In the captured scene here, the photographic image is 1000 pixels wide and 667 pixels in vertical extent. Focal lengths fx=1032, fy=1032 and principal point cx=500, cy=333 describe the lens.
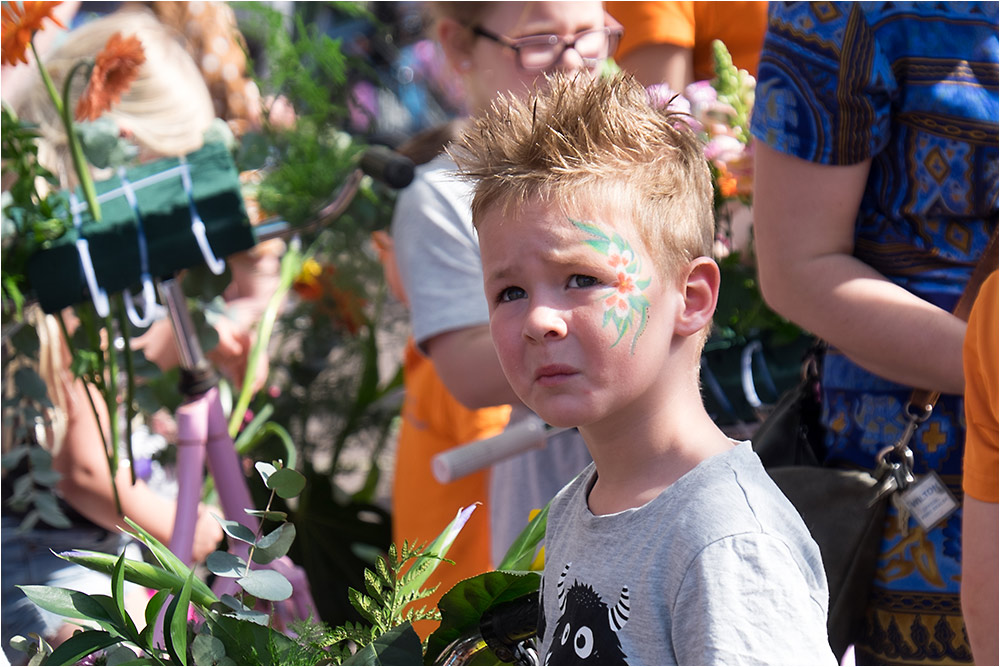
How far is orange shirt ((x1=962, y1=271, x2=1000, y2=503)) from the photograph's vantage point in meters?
1.05

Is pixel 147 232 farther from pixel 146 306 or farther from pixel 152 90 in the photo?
pixel 152 90

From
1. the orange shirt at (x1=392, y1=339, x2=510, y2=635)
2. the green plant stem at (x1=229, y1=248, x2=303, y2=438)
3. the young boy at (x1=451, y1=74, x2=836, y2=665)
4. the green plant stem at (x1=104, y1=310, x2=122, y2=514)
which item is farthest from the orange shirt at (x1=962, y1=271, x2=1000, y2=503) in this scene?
the green plant stem at (x1=229, y1=248, x2=303, y2=438)

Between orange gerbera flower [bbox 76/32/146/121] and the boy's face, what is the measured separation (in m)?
0.98

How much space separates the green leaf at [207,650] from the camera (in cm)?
90

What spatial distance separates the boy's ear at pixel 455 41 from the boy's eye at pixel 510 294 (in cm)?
115

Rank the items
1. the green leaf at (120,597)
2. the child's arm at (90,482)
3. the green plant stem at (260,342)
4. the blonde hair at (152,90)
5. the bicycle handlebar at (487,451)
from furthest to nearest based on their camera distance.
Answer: the blonde hair at (152,90) → the green plant stem at (260,342) → the child's arm at (90,482) → the bicycle handlebar at (487,451) → the green leaf at (120,597)

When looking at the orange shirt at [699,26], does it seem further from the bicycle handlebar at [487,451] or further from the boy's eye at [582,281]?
the boy's eye at [582,281]

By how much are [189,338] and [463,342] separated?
0.48 m

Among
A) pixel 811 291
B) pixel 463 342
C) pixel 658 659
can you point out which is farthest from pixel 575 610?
pixel 463 342

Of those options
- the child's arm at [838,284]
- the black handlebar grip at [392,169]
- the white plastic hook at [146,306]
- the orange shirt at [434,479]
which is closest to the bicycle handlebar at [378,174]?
the black handlebar grip at [392,169]

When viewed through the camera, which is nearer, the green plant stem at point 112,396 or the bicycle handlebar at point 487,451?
the bicycle handlebar at point 487,451

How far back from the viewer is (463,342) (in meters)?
1.89

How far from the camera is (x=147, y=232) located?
1646 millimetres

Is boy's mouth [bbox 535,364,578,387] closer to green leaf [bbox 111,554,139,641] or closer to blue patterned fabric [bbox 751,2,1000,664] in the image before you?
green leaf [bbox 111,554,139,641]
